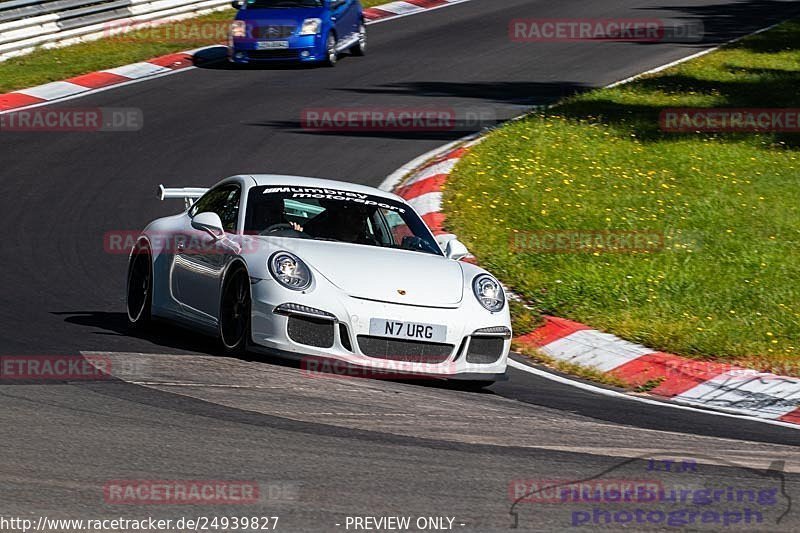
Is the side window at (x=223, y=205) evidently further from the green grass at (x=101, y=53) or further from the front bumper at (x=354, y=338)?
the green grass at (x=101, y=53)

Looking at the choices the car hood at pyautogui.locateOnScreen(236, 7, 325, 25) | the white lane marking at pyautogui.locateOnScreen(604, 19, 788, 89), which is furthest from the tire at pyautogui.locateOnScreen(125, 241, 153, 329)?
the car hood at pyautogui.locateOnScreen(236, 7, 325, 25)

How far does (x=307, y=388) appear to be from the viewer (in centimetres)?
780

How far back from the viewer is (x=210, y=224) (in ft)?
30.3

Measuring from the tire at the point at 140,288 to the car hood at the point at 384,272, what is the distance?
4.63 ft

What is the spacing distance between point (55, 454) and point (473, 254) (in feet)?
22.1

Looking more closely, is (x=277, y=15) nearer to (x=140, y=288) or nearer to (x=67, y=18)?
(x=67, y=18)

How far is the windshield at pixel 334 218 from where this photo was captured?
9.51m

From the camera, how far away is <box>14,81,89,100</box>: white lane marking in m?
19.8

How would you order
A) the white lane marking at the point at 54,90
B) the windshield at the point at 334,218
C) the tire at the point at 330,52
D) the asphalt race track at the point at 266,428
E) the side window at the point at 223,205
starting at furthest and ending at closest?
1. the tire at the point at 330,52
2. the white lane marking at the point at 54,90
3. the side window at the point at 223,205
4. the windshield at the point at 334,218
5. the asphalt race track at the point at 266,428

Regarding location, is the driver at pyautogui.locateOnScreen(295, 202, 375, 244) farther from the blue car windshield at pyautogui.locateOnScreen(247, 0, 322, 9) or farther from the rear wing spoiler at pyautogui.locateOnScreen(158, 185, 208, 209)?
the blue car windshield at pyautogui.locateOnScreen(247, 0, 322, 9)

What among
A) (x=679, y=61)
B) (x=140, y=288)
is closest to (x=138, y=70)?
(x=679, y=61)

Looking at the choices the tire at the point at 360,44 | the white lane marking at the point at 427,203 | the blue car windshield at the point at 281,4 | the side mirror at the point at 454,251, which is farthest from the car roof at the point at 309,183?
the tire at the point at 360,44

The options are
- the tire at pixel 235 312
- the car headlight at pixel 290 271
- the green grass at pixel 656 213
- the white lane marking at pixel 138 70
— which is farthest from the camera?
the white lane marking at pixel 138 70

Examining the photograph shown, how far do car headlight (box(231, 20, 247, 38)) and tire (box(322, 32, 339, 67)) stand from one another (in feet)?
4.31
